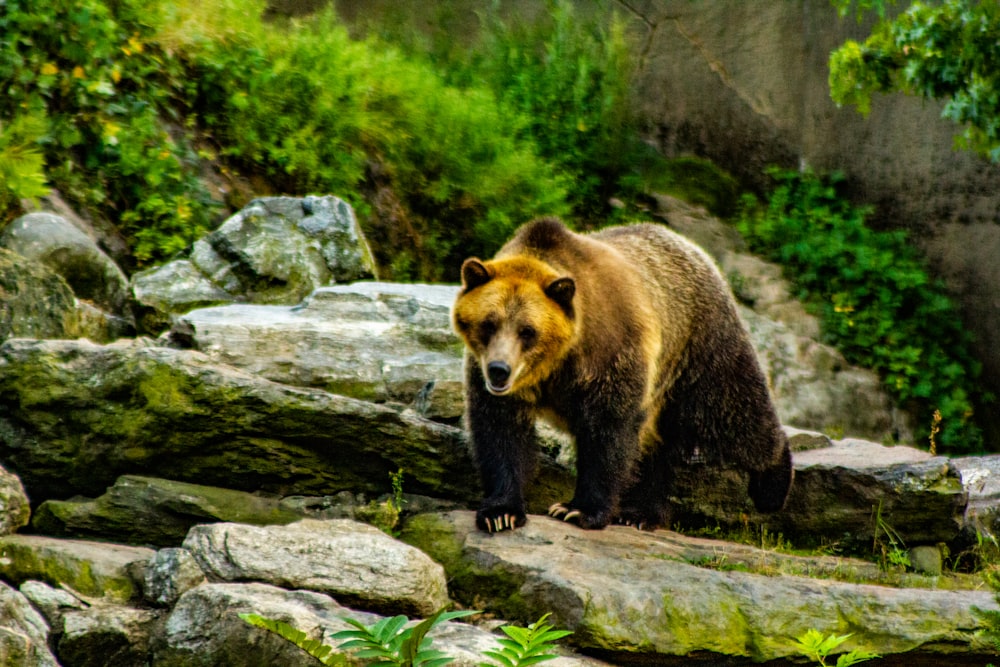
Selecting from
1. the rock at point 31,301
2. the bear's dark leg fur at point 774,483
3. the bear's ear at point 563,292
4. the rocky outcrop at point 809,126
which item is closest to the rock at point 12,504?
the rock at point 31,301

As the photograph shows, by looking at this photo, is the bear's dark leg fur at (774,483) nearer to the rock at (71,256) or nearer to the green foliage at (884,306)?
the rock at (71,256)

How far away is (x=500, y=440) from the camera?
541 centimetres

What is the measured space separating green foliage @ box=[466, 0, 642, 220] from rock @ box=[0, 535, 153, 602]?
26.1 ft

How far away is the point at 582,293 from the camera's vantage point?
5.59 m

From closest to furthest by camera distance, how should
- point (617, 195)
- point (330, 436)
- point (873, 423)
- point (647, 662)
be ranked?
1. point (647, 662)
2. point (330, 436)
3. point (873, 423)
4. point (617, 195)


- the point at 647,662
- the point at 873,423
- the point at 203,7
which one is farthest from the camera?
the point at 873,423

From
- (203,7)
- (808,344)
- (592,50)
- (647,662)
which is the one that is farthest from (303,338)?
(592,50)

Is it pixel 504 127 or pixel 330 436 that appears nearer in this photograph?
pixel 330 436

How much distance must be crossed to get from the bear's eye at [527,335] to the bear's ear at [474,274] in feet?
1.06

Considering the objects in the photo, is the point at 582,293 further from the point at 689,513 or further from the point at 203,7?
the point at 203,7

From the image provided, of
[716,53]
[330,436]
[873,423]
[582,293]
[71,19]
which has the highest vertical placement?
[716,53]

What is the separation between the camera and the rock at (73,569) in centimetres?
423

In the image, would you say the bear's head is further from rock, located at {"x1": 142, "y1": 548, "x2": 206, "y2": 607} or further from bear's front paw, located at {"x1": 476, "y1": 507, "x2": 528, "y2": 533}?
rock, located at {"x1": 142, "y1": 548, "x2": 206, "y2": 607}

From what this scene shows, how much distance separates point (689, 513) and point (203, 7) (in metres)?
6.13
